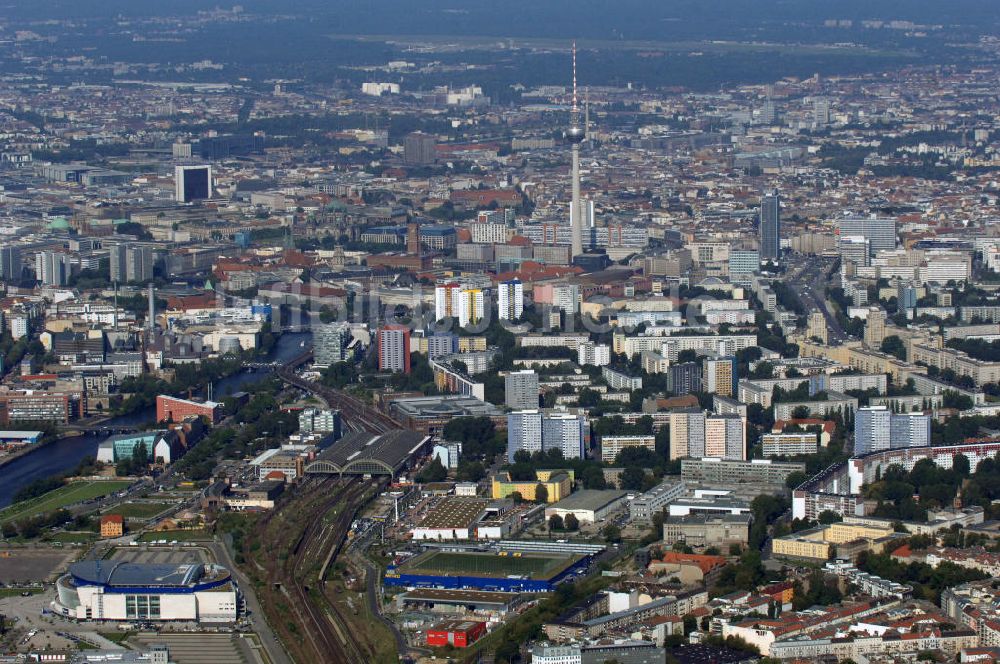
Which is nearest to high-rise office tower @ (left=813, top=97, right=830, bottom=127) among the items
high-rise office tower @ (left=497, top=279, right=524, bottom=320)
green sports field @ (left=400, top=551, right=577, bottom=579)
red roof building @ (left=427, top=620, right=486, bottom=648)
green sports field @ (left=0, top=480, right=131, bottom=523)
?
high-rise office tower @ (left=497, top=279, right=524, bottom=320)

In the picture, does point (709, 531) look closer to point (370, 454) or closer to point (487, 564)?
point (487, 564)

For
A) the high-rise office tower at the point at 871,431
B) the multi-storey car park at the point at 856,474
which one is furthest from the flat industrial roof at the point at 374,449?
the high-rise office tower at the point at 871,431

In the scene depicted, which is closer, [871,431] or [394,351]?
[871,431]

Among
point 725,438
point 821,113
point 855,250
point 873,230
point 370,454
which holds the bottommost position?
point 370,454

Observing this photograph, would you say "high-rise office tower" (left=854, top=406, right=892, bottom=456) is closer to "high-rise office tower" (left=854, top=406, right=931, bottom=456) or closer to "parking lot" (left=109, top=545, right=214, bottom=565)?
"high-rise office tower" (left=854, top=406, right=931, bottom=456)

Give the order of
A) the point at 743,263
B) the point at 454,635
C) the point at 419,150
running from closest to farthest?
the point at 454,635, the point at 743,263, the point at 419,150

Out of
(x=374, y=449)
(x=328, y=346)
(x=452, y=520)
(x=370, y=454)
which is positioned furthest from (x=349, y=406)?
(x=452, y=520)

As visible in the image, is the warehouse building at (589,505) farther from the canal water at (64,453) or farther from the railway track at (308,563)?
the canal water at (64,453)
